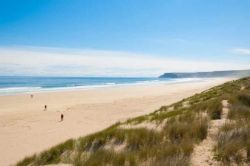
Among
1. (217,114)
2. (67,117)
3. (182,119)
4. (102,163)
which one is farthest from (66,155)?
(67,117)

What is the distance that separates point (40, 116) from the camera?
21.5 meters

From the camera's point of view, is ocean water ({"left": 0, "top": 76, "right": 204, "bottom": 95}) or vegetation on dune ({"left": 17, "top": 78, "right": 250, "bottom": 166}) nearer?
vegetation on dune ({"left": 17, "top": 78, "right": 250, "bottom": 166})

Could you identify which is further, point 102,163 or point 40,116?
point 40,116

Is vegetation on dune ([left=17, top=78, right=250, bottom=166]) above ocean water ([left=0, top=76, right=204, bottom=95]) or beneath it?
above

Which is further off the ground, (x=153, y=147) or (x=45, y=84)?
(x=153, y=147)

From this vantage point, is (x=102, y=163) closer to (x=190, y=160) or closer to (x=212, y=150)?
(x=190, y=160)

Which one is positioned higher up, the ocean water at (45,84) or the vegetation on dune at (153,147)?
the vegetation on dune at (153,147)

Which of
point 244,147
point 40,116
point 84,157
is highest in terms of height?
point 244,147

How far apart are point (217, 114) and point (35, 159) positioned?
19.9ft

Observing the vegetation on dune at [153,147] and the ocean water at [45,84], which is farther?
the ocean water at [45,84]

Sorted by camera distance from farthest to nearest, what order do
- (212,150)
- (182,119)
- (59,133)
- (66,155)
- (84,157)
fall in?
1. (59,133)
2. (182,119)
3. (66,155)
4. (84,157)
5. (212,150)

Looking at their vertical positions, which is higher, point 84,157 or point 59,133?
point 84,157

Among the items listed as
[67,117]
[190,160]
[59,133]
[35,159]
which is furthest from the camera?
[67,117]

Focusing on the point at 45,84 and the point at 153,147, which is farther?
the point at 45,84
